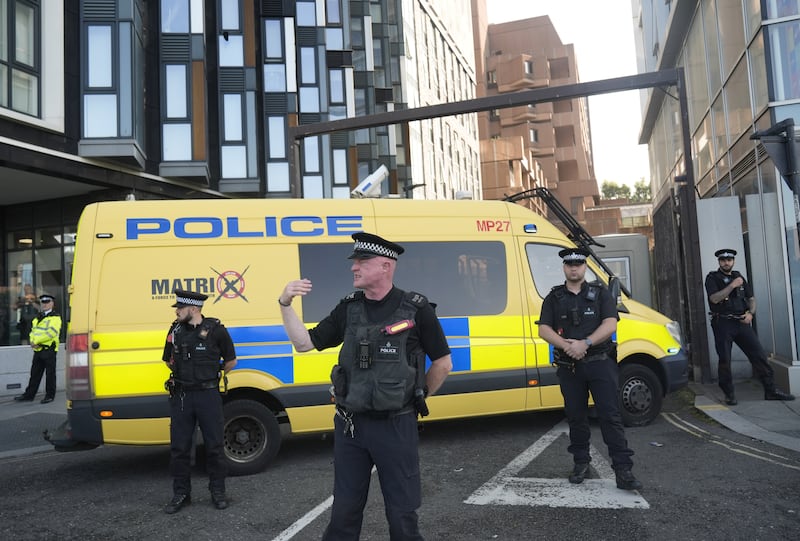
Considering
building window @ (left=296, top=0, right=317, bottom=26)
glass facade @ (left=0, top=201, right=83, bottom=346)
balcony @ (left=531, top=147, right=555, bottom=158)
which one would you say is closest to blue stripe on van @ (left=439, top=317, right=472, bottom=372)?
glass facade @ (left=0, top=201, right=83, bottom=346)

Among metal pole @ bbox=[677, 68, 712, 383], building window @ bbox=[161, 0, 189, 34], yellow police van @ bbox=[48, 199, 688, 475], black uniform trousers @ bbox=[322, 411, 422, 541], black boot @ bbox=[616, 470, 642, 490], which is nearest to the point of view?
black uniform trousers @ bbox=[322, 411, 422, 541]

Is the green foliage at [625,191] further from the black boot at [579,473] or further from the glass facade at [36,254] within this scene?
the black boot at [579,473]

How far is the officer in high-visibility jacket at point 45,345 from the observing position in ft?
36.4

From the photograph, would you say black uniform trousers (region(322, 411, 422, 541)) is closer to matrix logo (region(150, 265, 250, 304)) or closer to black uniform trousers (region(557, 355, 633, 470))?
black uniform trousers (region(557, 355, 633, 470))

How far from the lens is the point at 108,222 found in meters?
5.77

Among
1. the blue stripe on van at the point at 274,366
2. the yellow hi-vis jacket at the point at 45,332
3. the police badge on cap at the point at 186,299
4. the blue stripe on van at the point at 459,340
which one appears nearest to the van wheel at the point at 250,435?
the blue stripe on van at the point at 274,366

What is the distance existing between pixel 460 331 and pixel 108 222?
343 centimetres

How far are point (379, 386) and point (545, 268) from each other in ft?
13.8

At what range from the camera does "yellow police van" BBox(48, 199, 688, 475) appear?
5590 millimetres

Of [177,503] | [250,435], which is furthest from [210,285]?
[177,503]

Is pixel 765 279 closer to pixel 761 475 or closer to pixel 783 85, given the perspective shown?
pixel 783 85

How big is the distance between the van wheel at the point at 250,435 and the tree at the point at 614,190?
90.2 m

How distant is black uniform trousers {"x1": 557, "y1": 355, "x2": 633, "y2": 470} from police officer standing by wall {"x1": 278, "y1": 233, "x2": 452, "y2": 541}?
210 centimetres

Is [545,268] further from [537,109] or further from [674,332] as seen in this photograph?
[537,109]
